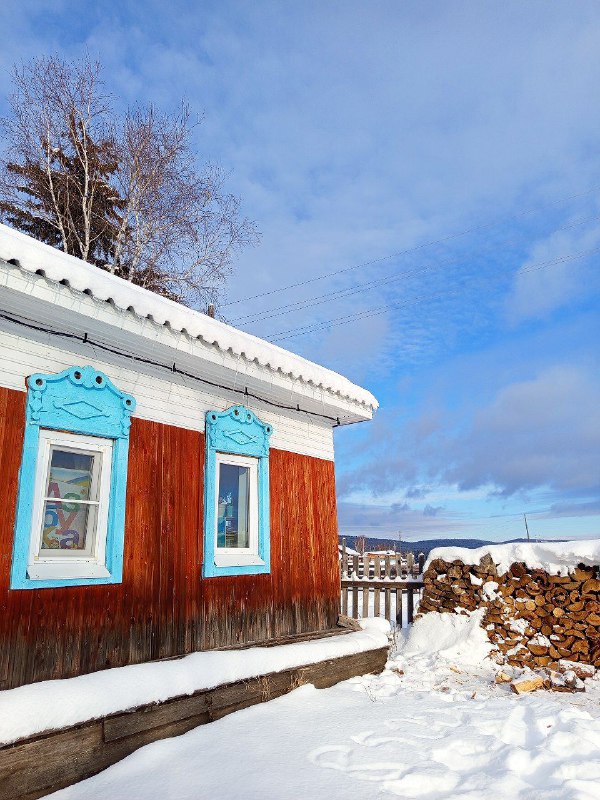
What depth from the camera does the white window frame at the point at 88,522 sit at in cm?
433

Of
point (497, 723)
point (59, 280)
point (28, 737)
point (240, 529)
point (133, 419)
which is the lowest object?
point (497, 723)

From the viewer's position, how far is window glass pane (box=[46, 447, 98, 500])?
4633 mm

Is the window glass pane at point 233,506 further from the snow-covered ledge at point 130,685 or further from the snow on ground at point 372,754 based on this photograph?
the snow on ground at point 372,754

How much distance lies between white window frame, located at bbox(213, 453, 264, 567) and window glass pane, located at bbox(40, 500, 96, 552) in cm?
142

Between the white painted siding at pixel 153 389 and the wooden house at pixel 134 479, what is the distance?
0.05 feet

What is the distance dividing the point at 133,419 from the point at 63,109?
13.8 metres

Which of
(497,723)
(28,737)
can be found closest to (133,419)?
(28,737)

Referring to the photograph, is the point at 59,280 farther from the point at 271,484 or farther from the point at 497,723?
the point at 497,723

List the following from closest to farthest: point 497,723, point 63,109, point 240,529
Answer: point 497,723 < point 240,529 < point 63,109

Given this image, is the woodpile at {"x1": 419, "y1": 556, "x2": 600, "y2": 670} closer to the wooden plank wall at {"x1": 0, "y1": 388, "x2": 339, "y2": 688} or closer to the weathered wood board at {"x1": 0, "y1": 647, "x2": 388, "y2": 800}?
the wooden plank wall at {"x1": 0, "y1": 388, "x2": 339, "y2": 688}

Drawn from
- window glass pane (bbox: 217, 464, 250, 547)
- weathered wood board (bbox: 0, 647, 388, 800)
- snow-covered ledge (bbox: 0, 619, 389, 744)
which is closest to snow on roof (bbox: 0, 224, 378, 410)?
window glass pane (bbox: 217, 464, 250, 547)

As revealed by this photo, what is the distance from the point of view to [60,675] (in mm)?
4301

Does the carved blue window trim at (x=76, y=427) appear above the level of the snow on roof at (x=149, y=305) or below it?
below

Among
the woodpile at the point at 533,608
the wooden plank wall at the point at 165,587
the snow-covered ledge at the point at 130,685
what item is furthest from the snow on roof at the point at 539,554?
the snow-covered ledge at the point at 130,685
